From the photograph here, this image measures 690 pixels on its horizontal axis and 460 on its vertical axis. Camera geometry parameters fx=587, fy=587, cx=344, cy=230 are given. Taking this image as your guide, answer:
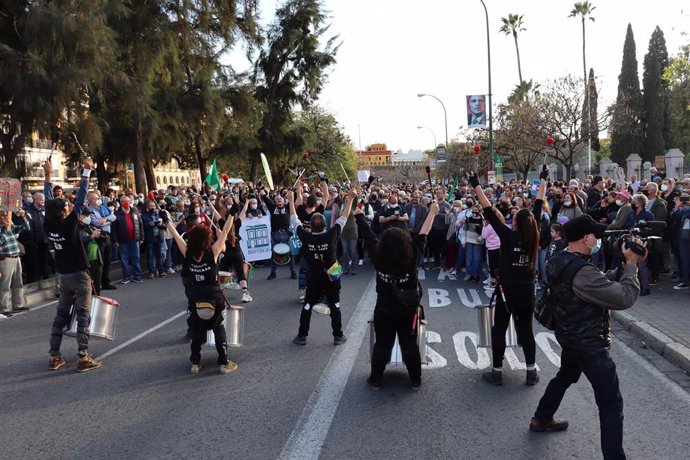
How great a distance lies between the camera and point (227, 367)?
6180mm

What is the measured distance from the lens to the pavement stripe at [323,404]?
4.28m

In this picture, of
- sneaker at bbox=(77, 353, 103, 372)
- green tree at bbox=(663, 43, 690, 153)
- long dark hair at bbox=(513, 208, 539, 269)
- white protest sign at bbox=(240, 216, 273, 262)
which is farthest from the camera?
green tree at bbox=(663, 43, 690, 153)

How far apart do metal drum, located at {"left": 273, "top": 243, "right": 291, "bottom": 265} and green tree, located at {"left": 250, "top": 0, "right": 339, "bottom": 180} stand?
21.0 meters

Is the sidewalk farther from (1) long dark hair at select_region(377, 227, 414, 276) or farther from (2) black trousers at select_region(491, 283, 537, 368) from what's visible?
(1) long dark hair at select_region(377, 227, 414, 276)

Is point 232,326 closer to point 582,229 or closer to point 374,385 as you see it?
point 374,385

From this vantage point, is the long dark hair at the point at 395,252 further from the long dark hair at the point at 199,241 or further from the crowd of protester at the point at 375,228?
the crowd of protester at the point at 375,228

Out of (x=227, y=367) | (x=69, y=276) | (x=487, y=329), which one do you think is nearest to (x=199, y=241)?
(x=227, y=367)

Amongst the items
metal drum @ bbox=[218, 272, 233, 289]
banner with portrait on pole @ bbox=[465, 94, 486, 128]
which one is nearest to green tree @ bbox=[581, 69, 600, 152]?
banner with portrait on pole @ bbox=[465, 94, 486, 128]

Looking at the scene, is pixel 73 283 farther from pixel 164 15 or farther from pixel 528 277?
pixel 164 15

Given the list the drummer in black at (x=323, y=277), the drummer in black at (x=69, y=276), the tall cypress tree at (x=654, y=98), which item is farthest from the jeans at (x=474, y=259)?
the tall cypress tree at (x=654, y=98)

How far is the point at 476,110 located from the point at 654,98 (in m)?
35.9

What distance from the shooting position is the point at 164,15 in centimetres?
2375

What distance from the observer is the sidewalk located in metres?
6.46

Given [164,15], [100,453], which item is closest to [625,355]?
[100,453]
